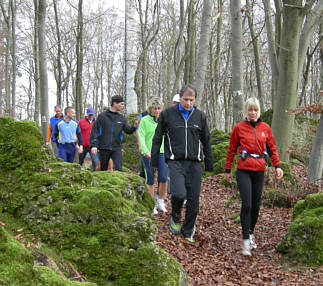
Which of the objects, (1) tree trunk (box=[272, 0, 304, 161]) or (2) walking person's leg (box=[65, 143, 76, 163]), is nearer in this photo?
(2) walking person's leg (box=[65, 143, 76, 163])

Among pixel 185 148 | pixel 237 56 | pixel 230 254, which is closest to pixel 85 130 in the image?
pixel 237 56

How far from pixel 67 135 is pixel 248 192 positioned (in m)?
5.21

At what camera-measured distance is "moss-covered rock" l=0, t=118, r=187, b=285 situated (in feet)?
9.85

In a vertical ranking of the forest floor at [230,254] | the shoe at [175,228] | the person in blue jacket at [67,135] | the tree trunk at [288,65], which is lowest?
the forest floor at [230,254]

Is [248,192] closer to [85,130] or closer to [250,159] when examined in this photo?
[250,159]

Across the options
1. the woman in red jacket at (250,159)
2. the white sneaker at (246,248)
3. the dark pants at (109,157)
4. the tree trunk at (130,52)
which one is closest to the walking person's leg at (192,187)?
the woman in red jacket at (250,159)

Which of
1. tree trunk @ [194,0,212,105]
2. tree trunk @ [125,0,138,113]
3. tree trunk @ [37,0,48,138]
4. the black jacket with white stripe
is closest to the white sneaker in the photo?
the black jacket with white stripe

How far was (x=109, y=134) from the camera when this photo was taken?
7.21 m

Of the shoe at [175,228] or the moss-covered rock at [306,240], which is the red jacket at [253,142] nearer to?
the moss-covered rock at [306,240]

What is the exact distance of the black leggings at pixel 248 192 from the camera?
17.3 feet

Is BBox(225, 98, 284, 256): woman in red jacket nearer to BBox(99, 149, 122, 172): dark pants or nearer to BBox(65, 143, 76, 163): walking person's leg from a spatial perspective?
BBox(99, 149, 122, 172): dark pants

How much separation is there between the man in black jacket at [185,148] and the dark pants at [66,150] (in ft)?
13.4

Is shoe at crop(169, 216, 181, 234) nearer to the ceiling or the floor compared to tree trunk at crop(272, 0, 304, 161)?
nearer to the floor

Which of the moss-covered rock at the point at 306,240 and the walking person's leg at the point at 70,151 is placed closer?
the moss-covered rock at the point at 306,240
